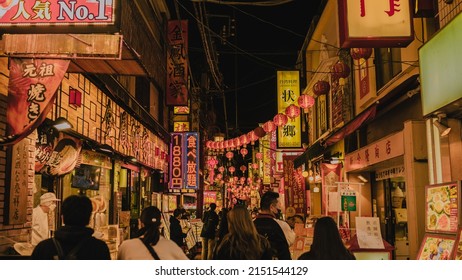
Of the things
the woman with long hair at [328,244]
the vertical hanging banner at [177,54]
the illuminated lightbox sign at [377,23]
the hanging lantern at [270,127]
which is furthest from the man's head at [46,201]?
the vertical hanging banner at [177,54]

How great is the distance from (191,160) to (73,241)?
22.4m

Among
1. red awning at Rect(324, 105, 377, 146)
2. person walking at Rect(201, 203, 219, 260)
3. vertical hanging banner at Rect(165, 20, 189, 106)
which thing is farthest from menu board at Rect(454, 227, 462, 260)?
vertical hanging banner at Rect(165, 20, 189, 106)

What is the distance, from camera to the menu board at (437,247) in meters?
6.54

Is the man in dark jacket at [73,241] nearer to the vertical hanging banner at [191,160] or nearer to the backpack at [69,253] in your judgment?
the backpack at [69,253]

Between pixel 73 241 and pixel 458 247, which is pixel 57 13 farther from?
pixel 458 247

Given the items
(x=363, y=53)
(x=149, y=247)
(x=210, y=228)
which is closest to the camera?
(x=149, y=247)

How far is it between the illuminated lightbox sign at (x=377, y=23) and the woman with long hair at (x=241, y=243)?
5.20 meters

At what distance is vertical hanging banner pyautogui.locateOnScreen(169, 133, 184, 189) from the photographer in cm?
2678

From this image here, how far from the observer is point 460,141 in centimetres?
820

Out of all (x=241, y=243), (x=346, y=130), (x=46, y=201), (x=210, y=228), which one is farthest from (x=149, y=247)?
(x=210, y=228)

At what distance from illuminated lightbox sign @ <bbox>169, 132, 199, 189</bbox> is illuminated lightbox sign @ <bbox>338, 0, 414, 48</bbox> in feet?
57.2

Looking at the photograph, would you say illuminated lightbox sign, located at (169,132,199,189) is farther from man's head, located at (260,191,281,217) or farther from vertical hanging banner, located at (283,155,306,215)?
man's head, located at (260,191,281,217)

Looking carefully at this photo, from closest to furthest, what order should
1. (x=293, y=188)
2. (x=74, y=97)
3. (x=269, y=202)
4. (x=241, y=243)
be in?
(x=241, y=243) < (x=269, y=202) < (x=74, y=97) < (x=293, y=188)

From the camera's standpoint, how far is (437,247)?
692 centimetres
